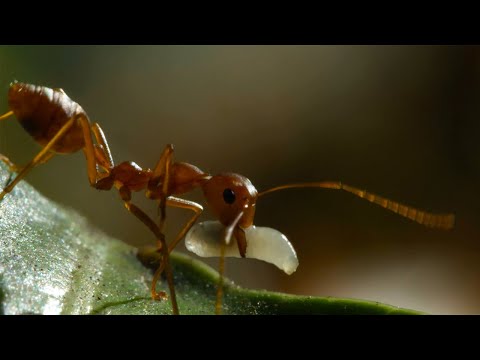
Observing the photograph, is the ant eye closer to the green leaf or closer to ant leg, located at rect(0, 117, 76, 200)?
the green leaf

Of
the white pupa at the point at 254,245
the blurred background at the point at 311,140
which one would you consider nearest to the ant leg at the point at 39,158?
the white pupa at the point at 254,245

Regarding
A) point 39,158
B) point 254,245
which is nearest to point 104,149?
point 39,158

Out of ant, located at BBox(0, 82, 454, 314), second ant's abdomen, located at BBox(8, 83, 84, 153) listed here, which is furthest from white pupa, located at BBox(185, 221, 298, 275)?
second ant's abdomen, located at BBox(8, 83, 84, 153)

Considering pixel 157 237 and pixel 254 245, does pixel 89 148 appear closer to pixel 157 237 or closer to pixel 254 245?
pixel 157 237

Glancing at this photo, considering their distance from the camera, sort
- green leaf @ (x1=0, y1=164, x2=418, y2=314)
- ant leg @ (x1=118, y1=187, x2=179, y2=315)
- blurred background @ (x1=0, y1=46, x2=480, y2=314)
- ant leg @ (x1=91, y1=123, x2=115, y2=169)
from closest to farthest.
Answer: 1. green leaf @ (x1=0, y1=164, x2=418, y2=314)
2. ant leg @ (x1=118, y1=187, x2=179, y2=315)
3. ant leg @ (x1=91, y1=123, x2=115, y2=169)
4. blurred background @ (x1=0, y1=46, x2=480, y2=314)

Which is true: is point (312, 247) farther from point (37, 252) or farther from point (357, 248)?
point (37, 252)

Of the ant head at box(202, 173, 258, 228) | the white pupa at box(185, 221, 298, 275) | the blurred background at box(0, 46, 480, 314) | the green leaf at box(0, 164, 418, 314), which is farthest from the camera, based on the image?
the blurred background at box(0, 46, 480, 314)

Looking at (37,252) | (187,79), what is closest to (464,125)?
(187,79)
